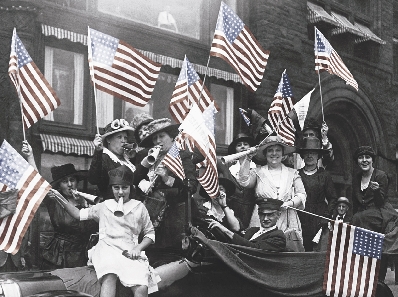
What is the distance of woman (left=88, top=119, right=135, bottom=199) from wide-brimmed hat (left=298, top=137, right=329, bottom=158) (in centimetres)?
229

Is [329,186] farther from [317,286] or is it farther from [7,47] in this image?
[7,47]

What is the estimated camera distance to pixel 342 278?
563 centimetres

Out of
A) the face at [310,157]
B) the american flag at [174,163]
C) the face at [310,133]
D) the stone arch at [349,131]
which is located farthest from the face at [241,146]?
the stone arch at [349,131]

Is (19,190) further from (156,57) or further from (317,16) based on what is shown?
(317,16)

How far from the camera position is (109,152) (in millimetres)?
5715

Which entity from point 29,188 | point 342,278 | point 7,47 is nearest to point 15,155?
point 29,188

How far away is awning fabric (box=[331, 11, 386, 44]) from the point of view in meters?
14.0

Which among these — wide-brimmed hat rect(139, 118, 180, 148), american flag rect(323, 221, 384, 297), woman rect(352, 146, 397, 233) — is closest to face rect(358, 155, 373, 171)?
woman rect(352, 146, 397, 233)

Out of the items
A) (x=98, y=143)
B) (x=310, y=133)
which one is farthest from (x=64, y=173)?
(x=310, y=133)

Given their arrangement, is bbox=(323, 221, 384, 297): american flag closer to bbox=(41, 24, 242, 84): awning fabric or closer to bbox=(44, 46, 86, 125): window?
bbox=(41, 24, 242, 84): awning fabric

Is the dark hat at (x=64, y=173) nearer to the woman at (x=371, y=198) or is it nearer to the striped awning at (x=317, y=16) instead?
the woman at (x=371, y=198)

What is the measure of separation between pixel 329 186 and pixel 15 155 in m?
3.71

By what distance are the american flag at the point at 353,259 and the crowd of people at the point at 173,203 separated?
9.6 inches

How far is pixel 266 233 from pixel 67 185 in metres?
2.53
